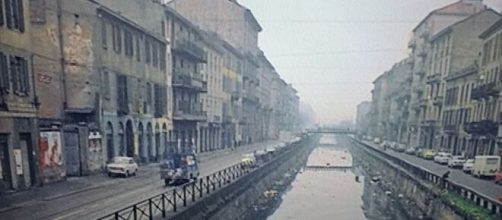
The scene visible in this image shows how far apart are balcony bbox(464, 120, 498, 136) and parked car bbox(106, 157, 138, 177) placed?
3449 centimetres

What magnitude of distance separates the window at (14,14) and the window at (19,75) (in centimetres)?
174

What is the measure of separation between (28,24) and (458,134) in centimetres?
4833

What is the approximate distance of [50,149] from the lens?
22516 millimetres

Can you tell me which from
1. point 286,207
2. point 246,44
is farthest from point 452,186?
point 246,44

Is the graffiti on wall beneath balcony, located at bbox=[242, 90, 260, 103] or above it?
beneath

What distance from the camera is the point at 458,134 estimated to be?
47156 millimetres

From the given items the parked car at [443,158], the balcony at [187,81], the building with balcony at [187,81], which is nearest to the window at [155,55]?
the building with balcony at [187,81]

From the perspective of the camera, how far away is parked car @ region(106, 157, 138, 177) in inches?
1041

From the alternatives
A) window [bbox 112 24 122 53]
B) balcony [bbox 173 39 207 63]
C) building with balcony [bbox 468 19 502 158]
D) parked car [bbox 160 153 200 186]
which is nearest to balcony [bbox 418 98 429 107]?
building with balcony [bbox 468 19 502 158]

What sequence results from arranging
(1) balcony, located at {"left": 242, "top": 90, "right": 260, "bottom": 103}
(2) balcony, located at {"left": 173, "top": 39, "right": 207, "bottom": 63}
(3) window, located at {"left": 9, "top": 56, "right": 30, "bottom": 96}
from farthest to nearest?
1. (1) balcony, located at {"left": 242, "top": 90, "right": 260, "bottom": 103}
2. (2) balcony, located at {"left": 173, "top": 39, "right": 207, "bottom": 63}
3. (3) window, located at {"left": 9, "top": 56, "right": 30, "bottom": 96}

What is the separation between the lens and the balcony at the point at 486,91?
36750mm

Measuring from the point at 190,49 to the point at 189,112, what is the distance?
7.73 m

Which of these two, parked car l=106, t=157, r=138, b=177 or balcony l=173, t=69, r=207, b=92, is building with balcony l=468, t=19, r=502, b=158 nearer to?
balcony l=173, t=69, r=207, b=92

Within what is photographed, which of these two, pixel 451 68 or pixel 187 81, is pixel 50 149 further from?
pixel 451 68
